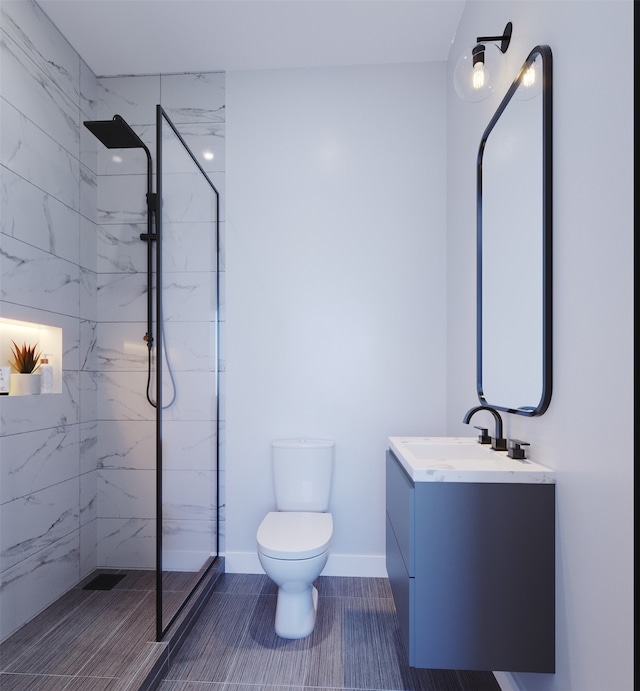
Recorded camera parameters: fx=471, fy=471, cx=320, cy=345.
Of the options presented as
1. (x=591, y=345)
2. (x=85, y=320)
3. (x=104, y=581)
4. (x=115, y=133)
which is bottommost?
(x=104, y=581)

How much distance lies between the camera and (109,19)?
7.61 feet

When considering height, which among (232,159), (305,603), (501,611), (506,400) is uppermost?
(232,159)

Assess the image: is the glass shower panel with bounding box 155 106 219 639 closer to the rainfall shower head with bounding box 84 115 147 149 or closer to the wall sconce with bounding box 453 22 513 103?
the rainfall shower head with bounding box 84 115 147 149

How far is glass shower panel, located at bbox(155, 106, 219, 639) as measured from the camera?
1.91 meters

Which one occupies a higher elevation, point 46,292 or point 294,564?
point 46,292

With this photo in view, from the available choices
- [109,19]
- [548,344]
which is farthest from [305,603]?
[109,19]

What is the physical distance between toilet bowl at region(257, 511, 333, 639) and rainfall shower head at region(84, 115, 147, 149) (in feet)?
6.34

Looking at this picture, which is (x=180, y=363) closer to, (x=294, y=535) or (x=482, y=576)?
(x=294, y=535)

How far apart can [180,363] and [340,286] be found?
39.2 inches

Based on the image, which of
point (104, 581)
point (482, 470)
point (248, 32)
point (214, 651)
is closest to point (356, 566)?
point (214, 651)

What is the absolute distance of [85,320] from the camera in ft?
8.46

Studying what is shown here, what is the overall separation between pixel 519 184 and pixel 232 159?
5.61 ft

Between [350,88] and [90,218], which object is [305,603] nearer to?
[90,218]

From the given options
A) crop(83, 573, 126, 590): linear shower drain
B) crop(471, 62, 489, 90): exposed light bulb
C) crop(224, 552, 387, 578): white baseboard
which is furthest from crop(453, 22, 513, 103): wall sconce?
crop(83, 573, 126, 590): linear shower drain
